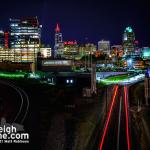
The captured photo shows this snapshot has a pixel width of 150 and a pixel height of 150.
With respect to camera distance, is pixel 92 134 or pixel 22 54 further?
pixel 22 54

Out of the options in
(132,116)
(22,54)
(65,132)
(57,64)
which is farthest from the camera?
(22,54)

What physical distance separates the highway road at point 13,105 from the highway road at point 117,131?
7761 millimetres

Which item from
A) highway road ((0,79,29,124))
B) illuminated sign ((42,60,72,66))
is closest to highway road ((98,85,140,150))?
highway road ((0,79,29,124))

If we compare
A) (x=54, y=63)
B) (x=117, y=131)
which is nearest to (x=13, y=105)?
(x=117, y=131)

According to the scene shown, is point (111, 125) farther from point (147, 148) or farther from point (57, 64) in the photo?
point (57, 64)

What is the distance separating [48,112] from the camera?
37531mm

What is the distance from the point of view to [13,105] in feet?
123

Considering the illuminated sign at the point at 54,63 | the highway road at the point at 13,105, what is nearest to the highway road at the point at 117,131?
the highway road at the point at 13,105

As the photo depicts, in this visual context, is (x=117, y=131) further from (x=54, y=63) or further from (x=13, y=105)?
(x=54, y=63)

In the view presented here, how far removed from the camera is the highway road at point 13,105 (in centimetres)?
3172

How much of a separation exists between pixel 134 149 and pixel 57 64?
229 ft

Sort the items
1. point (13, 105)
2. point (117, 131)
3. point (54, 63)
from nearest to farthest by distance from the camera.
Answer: point (117, 131), point (13, 105), point (54, 63)

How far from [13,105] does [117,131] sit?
1188 cm

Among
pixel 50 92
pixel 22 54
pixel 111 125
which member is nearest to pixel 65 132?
pixel 111 125
